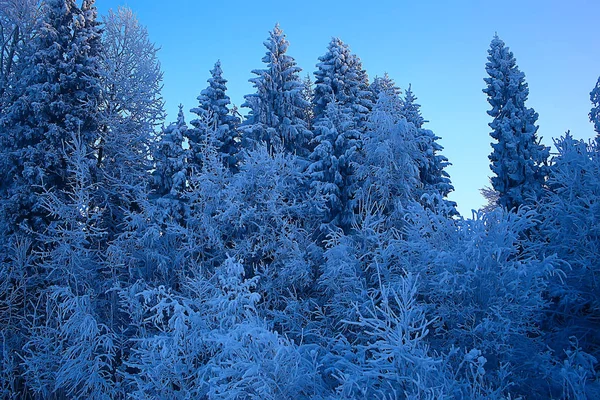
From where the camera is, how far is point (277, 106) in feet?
68.2

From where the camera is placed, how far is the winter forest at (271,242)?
30.0 ft

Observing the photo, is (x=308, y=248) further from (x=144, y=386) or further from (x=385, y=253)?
(x=144, y=386)

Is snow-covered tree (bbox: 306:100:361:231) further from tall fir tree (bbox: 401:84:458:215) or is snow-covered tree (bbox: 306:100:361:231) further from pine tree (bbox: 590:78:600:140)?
pine tree (bbox: 590:78:600:140)

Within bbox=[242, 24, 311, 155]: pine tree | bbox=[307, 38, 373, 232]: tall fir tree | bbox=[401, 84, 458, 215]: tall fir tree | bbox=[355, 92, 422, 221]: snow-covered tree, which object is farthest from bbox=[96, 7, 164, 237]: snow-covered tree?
bbox=[401, 84, 458, 215]: tall fir tree

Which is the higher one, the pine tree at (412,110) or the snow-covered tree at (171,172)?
the pine tree at (412,110)

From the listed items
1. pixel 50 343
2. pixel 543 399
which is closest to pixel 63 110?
pixel 50 343

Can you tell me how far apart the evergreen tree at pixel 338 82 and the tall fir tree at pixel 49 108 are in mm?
10255

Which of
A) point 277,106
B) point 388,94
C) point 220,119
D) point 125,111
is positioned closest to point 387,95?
point 388,94

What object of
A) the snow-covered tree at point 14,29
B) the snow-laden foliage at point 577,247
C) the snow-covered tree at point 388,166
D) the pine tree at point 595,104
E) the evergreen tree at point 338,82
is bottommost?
the snow-laden foliage at point 577,247

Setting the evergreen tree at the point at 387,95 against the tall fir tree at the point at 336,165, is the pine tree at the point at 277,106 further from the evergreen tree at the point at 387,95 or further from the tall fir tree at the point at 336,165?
the evergreen tree at the point at 387,95

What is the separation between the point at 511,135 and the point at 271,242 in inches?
487

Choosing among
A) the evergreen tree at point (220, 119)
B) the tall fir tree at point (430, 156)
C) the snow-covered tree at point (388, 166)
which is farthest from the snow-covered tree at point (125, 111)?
the tall fir tree at point (430, 156)

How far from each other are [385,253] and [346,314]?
7.24 ft

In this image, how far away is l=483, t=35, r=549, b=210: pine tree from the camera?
19828mm
